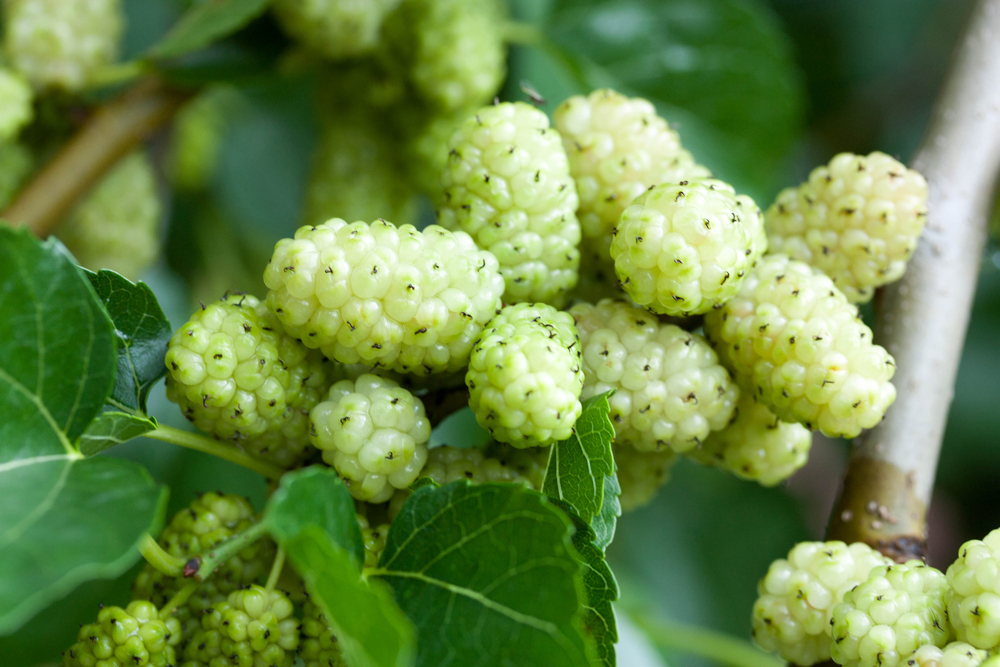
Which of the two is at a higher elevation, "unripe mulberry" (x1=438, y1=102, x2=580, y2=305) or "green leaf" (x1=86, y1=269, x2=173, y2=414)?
"unripe mulberry" (x1=438, y1=102, x2=580, y2=305)

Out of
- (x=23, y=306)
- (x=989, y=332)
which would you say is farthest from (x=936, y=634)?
(x=989, y=332)

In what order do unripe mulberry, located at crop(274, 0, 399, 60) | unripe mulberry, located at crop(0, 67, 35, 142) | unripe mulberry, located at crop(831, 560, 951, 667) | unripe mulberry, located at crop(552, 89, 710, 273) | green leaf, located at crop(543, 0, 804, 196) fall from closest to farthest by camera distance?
unripe mulberry, located at crop(831, 560, 951, 667), unripe mulberry, located at crop(552, 89, 710, 273), unripe mulberry, located at crop(0, 67, 35, 142), unripe mulberry, located at crop(274, 0, 399, 60), green leaf, located at crop(543, 0, 804, 196)

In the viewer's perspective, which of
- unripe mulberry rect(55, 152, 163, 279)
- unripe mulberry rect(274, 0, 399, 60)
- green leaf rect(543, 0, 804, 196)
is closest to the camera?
unripe mulberry rect(274, 0, 399, 60)

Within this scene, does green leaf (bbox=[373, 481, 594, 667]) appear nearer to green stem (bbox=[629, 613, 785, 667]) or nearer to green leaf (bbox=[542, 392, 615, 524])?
green leaf (bbox=[542, 392, 615, 524])

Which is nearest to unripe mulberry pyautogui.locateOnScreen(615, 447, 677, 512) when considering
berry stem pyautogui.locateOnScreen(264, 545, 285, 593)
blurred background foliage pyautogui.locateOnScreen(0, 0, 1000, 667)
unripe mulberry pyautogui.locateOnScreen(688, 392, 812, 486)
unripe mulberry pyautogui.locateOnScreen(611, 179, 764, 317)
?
unripe mulberry pyautogui.locateOnScreen(688, 392, 812, 486)

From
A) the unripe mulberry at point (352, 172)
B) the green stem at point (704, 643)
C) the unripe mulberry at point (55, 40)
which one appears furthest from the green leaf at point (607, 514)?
the unripe mulberry at point (55, 40)

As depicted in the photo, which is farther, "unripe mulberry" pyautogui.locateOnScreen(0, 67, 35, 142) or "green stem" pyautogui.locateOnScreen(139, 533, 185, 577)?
"unripe mulberry" pyautogui.locateOnScreen(0, 67, 35, 142)

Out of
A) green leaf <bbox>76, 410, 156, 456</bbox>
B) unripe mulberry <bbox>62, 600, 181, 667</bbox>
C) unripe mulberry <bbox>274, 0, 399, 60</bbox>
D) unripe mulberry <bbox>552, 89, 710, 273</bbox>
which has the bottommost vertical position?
unripe mulberry <bbox>62, 600, 181, 667</bbox>
